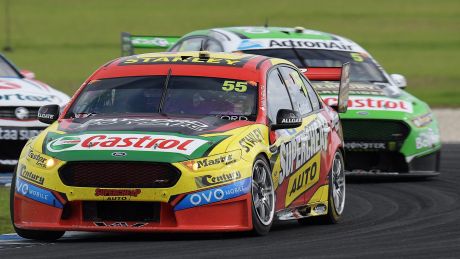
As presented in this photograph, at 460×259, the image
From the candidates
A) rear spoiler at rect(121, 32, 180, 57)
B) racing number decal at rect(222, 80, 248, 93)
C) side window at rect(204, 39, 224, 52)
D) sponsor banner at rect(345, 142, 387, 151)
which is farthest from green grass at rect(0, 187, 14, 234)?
rear spoiler at rect(121, 32, 180, 57)

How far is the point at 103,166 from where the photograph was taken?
30.3 ft

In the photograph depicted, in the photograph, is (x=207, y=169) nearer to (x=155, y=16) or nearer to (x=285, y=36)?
(x=285, y=36)

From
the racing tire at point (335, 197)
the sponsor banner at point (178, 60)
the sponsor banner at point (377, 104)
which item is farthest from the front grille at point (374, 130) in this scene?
the sponsor banner at point (178, 60)

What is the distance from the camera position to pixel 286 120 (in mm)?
10203

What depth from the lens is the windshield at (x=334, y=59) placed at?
51.3 ft

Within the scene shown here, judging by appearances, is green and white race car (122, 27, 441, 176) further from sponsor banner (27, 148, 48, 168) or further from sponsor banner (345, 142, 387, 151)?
sponsor banner (27, 148, 48, 168)

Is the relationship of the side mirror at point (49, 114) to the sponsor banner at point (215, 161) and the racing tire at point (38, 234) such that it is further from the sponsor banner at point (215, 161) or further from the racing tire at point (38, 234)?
the sponsor banner at point (215, 161)

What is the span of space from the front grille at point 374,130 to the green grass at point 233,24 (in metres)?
13.9

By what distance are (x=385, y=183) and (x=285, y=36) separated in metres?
2.18

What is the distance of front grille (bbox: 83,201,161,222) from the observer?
9.26 metres

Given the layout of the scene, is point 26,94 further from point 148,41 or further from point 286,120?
point 286,120

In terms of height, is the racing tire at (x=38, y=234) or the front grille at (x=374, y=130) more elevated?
the front grille at (x=374, y=130)

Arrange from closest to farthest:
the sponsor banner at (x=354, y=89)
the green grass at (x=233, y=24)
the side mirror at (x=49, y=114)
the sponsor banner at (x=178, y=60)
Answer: the side mirror at (x=49, y=114)
the sponsor banner at (x=178, y=60)
the sponsor banner at (x=354, y=89)
the green grass at (x=233, y=24)

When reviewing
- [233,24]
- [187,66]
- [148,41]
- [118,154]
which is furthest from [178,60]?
[233,24]
